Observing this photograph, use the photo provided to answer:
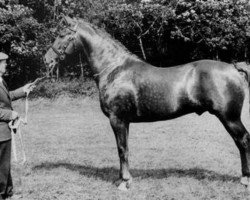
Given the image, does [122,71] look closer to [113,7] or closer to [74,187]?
[74,187]

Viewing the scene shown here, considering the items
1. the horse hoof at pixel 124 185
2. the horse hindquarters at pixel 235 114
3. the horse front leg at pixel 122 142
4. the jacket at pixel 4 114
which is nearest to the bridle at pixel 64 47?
the jacket at pixel 4 114

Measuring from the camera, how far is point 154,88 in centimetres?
681

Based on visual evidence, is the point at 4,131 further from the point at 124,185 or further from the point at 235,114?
the point at 235,114

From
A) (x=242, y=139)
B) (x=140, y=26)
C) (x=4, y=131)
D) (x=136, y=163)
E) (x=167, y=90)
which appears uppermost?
(x=167, y=90)

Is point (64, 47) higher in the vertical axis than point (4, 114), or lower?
higher

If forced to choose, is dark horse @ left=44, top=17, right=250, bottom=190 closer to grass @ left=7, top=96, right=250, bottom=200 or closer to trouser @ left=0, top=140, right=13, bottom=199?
grass @ left=7, top=96, right=250, bottom=200

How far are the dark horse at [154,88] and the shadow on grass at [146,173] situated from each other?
0.69 metres

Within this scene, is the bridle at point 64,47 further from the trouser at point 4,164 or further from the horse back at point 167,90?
the trouser at point 4,164

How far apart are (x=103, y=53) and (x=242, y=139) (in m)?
3.09

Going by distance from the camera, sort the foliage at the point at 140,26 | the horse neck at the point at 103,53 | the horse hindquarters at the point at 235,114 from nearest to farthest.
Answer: the horse hindquarters at the point at 235,114 < the horse neck at the point at 103,53 < the foliage at the point at 140,26

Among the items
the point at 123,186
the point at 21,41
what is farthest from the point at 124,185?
the point at 21,41

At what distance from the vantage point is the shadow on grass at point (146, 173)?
7.66 meters

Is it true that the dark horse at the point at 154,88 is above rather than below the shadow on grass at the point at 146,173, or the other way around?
above

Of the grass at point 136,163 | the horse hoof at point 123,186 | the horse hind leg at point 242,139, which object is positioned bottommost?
the grass at point 136,163
